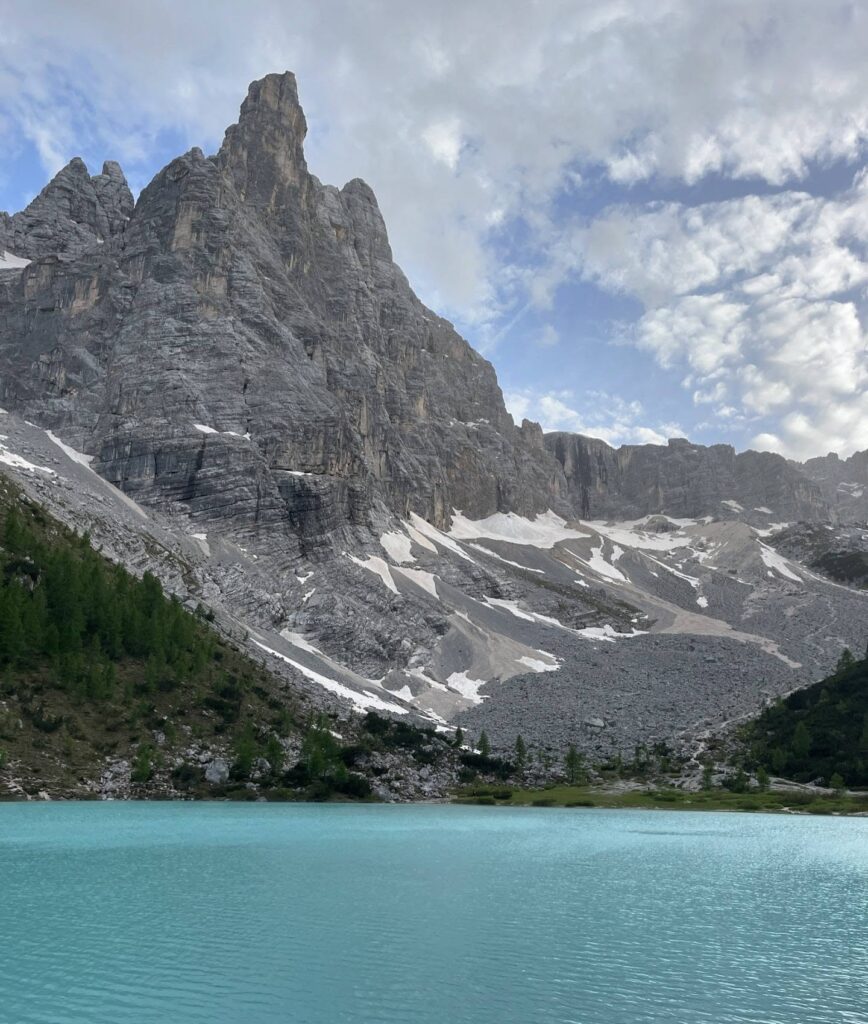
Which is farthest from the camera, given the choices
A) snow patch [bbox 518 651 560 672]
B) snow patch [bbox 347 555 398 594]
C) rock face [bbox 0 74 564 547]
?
snow patch [bbox 347 555 398 594]

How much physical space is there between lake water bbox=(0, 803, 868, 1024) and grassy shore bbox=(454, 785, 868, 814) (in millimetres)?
35494

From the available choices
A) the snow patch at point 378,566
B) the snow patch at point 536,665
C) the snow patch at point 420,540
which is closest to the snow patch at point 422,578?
the snow patch at point 378,566

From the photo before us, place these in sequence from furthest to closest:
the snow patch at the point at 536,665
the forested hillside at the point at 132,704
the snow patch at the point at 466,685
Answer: the snow patch at the point at 536,665
the snow patch at the point at 466,685
the forested hillside at the point at 132,704

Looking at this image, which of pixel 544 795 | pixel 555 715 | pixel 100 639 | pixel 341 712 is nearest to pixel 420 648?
pixel 555 715

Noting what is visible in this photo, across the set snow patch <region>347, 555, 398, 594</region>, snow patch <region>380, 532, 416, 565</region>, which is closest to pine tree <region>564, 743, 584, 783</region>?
snow patch <region>347, 555, 398, 594</region>

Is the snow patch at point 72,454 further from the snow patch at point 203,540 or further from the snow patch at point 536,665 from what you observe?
the snow patch at point 536,665

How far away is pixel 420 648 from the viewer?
138500 mm

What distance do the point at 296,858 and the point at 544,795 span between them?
178 ft

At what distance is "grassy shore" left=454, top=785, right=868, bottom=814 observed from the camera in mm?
82000

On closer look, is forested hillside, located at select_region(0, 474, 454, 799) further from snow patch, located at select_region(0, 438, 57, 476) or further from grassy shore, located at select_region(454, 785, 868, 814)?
snow patch, located at select_region(0, 438, 57, 476)

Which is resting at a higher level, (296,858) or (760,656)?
(760,656)

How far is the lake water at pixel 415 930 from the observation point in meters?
18.5

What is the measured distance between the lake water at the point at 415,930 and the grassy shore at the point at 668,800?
35.5 metres

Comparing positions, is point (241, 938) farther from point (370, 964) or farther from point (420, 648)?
point (420, 648)
